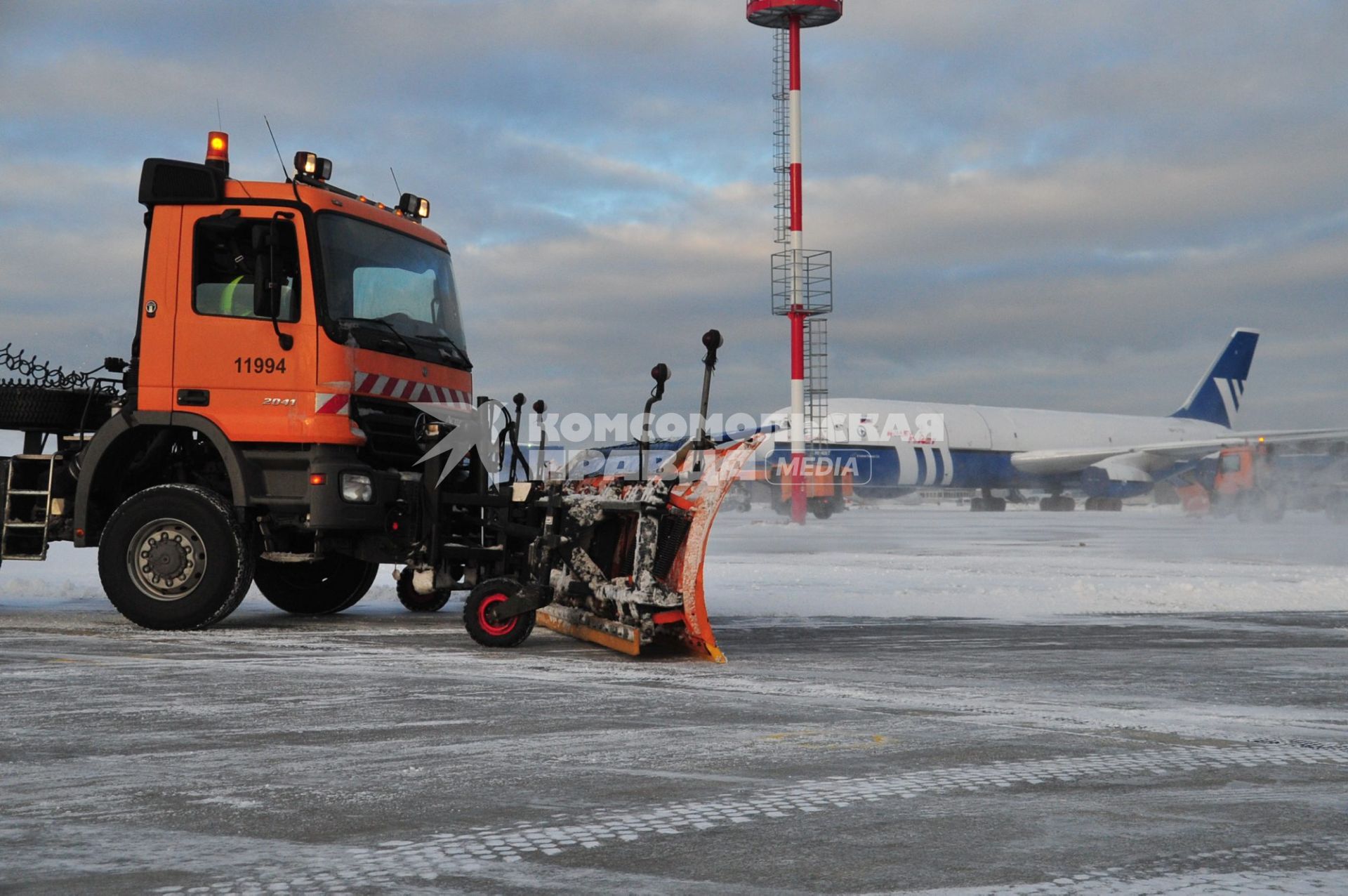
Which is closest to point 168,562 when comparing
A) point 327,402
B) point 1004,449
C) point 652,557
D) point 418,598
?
point 327,402

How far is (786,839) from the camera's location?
3.78m

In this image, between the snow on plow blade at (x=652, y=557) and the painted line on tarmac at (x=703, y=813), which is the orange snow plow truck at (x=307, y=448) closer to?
the snow on plow blade at (x=652, y=557)

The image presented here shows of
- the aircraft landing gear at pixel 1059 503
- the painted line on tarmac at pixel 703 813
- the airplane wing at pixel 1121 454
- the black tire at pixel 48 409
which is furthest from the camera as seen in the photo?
the aircraft landing gear at pixel 1059 503

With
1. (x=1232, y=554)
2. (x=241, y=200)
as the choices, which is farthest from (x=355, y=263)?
(x=1232, y=554)

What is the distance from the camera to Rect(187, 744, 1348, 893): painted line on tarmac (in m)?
3.41

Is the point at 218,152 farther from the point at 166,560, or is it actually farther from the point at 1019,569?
the point at 1019,569

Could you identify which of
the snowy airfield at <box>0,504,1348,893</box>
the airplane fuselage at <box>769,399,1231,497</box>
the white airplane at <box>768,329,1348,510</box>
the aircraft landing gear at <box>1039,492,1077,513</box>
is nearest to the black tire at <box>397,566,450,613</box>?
the snowy airfield at <box>0,504,1348,893</box>

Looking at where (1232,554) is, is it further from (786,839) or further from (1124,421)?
(1124,421)

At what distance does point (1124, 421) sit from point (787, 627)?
50433 mm

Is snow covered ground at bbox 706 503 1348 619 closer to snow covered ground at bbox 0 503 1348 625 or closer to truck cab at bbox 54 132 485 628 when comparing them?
snow covered ground at bbox 0 503 1348 625

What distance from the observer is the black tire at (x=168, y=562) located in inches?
372

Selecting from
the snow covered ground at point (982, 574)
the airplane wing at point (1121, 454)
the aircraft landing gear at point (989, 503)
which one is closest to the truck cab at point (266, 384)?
the snow covered ground at point (982, 574)

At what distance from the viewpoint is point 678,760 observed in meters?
4.98

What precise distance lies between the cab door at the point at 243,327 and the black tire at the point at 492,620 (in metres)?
1.78
